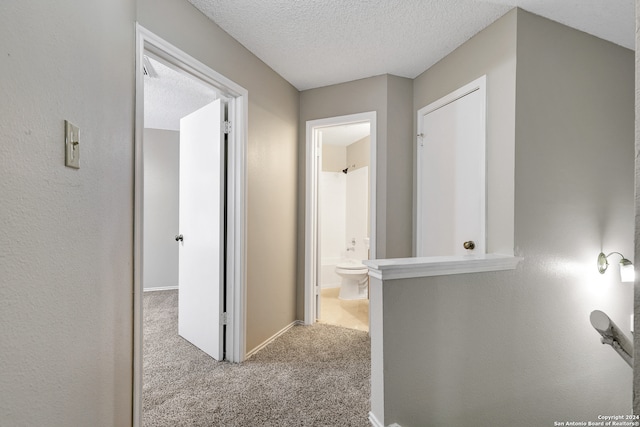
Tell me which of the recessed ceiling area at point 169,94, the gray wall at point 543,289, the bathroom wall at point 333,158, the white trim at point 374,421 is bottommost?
the white trim at point 374,421

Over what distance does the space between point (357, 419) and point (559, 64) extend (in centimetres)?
249

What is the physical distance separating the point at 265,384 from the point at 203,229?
1219mm

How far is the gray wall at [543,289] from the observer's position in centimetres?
148

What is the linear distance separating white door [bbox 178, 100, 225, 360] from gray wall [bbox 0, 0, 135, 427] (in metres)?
0.97

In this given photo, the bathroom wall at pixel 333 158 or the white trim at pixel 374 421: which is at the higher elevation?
the bathroom wall at pixel 333 158

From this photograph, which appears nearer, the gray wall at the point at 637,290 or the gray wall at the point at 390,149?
the gray wall at the point at 637,290

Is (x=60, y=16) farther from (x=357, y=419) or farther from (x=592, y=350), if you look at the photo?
(x=592, y=350)

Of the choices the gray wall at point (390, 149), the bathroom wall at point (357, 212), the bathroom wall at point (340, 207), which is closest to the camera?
the gray wall at point (390, 149)

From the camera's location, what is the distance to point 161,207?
435 centimetres

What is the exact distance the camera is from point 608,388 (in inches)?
81.0

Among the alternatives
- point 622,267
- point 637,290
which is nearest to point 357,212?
point 622,267

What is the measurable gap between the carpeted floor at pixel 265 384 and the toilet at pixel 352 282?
1177 millimetres

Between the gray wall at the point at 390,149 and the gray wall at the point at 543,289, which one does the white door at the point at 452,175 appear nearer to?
the gray wall at the point at 390,149

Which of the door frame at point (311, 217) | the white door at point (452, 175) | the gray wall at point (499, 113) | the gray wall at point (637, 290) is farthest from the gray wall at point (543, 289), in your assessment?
the door frame at point (311, 217)
